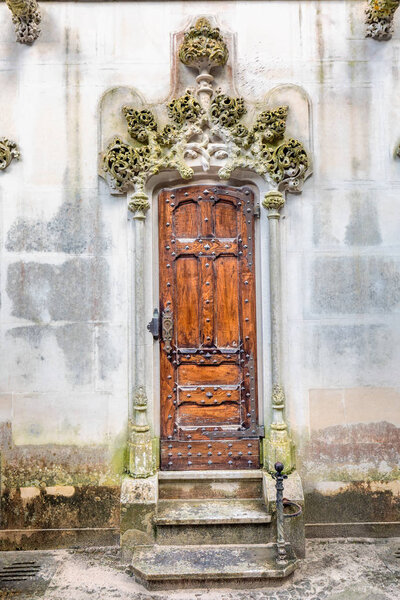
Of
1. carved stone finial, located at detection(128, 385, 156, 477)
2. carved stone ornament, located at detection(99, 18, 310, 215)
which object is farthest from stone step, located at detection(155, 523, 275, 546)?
carved stone ornament, located at detection(99, 18, 310, 215)

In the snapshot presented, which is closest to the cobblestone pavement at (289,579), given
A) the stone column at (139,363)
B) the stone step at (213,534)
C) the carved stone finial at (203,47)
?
the stone step at (213,534)

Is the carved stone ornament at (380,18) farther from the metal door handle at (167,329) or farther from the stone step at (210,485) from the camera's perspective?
the stone step at (210,485)

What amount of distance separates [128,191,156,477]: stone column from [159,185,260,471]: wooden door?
21 centimetres

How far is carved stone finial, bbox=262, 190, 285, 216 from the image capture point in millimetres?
4289

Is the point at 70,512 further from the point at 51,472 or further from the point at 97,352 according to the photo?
the point at 97,352

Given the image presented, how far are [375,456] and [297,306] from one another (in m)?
1.54

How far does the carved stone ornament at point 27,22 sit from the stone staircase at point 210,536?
4.18m

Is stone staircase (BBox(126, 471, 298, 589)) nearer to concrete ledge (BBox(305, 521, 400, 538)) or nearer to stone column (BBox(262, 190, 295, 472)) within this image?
stone column (BBox(262, 190, 295, 472))

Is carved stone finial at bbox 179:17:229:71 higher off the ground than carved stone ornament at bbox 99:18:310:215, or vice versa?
carved stone finial at bbox 179:17:229:71

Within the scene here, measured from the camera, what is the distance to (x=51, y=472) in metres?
4.27

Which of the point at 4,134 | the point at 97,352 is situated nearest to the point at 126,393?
the point at 97,352

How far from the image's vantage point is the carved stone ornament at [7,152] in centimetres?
432

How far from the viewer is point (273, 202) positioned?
4.29 meters

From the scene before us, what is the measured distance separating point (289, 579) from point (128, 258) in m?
2.92
